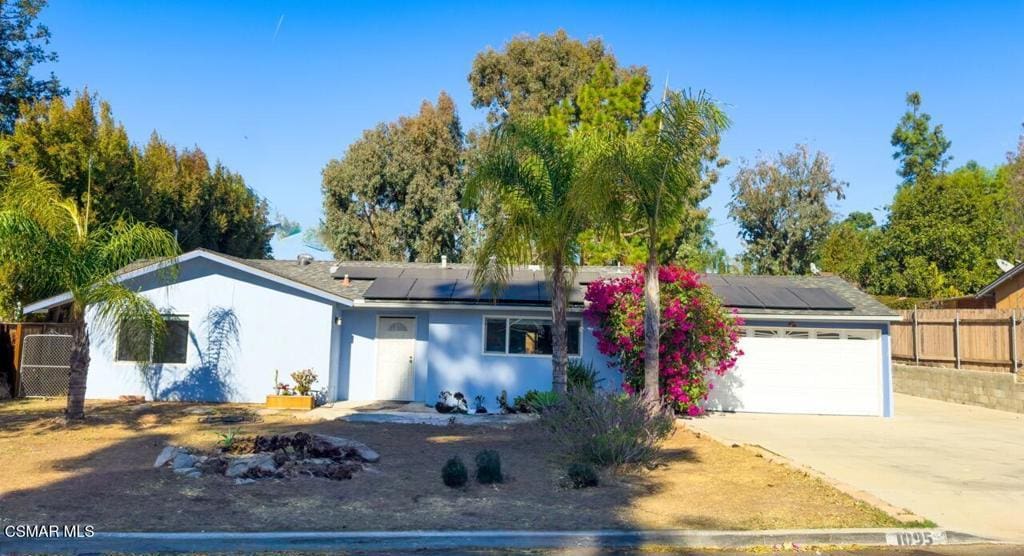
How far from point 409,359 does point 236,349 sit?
12.7 ft

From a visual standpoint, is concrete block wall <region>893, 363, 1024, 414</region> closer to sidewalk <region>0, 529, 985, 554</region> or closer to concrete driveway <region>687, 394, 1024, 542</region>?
concrete driveway <region>687, 394, 1024, 542</region>

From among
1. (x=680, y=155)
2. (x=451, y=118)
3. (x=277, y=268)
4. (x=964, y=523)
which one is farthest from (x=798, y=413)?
(x=451, y=118)

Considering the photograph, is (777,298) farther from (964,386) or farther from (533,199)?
(533,199)

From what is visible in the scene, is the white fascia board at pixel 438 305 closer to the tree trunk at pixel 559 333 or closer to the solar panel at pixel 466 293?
the solar panel at pixel 466 293

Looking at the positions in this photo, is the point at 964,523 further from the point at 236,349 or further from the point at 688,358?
the point at 236,349

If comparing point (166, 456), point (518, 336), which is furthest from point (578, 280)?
point (166, 456)

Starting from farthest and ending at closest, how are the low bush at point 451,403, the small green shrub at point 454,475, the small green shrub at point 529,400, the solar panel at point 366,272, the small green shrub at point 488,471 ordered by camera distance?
the solar panel at point 366,272 → the low bush at point 451,403 → the small green shrub at point 529,400 → the small green shrub at point 488,471 → the small green shrub at point 454,475

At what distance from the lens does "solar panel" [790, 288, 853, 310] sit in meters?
17.7

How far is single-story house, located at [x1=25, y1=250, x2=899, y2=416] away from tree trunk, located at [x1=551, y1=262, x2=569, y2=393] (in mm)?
2556

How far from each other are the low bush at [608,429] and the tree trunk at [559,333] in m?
3.47

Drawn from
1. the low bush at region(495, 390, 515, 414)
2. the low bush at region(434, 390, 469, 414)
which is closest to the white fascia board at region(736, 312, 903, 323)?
the low bush at region(495, 390, 515, 414)

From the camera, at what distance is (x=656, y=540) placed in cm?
679

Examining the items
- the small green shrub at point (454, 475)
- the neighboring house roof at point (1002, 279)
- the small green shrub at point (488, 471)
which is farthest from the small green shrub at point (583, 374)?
the neighboring house roof at point (1002, 279)

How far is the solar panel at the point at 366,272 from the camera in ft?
63.4
